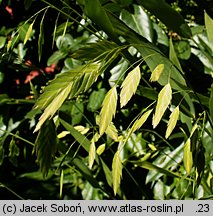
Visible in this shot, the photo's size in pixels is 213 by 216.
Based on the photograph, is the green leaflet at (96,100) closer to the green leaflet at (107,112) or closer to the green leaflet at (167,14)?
the green leaflet at (167,14)

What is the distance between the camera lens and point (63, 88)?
0.78 meters

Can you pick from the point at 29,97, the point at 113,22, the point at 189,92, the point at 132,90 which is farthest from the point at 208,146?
the point at 29,97

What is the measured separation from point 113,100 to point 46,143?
14 centimetres

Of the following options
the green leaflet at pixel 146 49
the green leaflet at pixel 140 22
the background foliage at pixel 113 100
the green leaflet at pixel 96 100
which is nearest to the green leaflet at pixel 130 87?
the background foliage at pixel 113 100

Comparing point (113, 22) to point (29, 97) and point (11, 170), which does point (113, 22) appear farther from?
point (11, 170)

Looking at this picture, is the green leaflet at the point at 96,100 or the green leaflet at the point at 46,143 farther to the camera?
the green leaflet at the point at 96,100

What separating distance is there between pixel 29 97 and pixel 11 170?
0.30 m

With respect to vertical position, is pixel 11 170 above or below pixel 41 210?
below

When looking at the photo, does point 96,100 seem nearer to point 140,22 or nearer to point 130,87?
point 140,22

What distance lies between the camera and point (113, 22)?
0.99 m

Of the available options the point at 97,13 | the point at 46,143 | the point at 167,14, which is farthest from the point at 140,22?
the point at 46,143

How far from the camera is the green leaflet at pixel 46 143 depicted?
87 cm

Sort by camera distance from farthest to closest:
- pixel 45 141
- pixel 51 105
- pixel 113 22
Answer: pixel 113 22 < pixel 45 141 < pixel 51 105

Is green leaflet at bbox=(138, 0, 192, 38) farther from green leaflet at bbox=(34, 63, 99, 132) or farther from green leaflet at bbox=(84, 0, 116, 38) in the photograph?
green leaflet at bbox=(34, 63, 99, 132)
